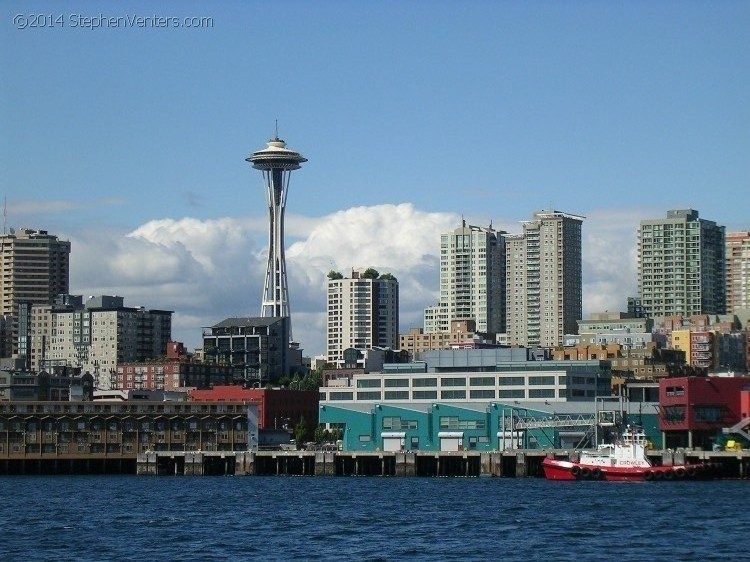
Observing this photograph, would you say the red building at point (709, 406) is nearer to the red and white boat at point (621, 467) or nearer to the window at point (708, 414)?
the window at point (708, 414)

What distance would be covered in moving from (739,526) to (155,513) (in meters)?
46.3

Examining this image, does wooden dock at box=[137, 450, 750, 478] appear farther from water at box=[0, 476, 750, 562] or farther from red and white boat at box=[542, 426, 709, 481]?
water at box=[0, 476, 750, 562]

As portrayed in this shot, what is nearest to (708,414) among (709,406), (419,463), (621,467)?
(709,406)

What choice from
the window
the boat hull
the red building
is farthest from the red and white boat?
the window

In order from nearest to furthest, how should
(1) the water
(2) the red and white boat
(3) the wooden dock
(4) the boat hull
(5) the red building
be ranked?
(1) the water
(4) the boat hull
(2) the red and white boat
(3) the wooden dock
(5) the red building

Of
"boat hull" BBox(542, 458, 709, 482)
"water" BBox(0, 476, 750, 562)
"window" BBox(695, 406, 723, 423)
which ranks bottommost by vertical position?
"water" BBox(0, 476, 750, 562)

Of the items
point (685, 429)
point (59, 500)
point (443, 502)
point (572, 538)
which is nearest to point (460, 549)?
point (572, 538)

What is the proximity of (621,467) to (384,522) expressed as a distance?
50.3 m

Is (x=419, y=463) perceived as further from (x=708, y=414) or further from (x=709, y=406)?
(x=709, y=406)

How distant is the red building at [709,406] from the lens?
18800cm

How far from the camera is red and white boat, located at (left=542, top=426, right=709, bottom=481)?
521 feet

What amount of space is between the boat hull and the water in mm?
2314

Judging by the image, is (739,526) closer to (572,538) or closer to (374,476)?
(572,538)

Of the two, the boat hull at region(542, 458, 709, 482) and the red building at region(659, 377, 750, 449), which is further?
the red building at region(659, 377, 750, 449)
